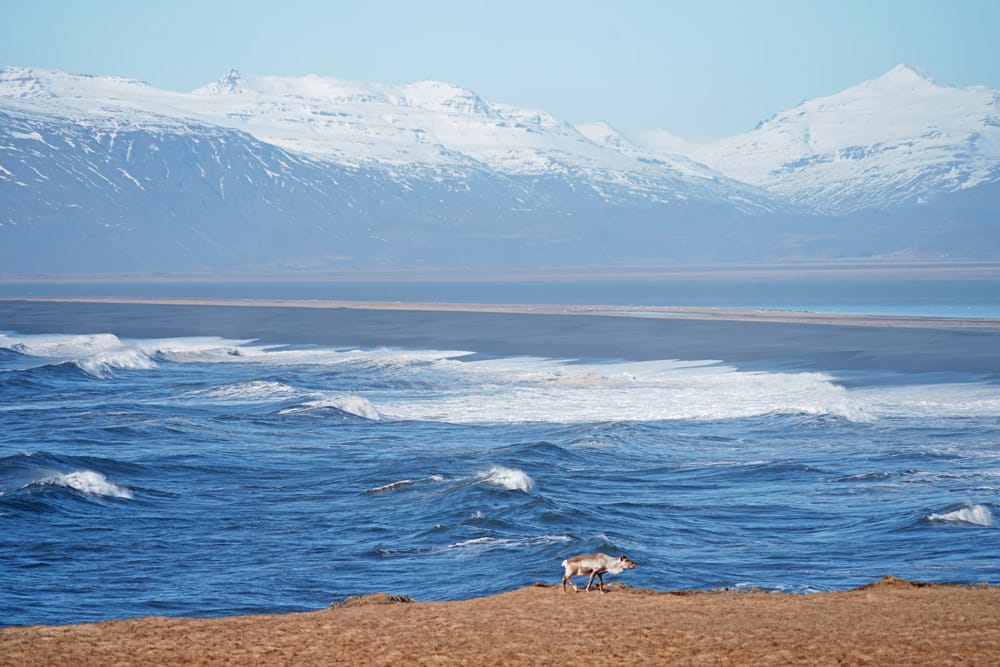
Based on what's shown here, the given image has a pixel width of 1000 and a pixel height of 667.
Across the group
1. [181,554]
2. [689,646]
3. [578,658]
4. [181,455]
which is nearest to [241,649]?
[578,658]

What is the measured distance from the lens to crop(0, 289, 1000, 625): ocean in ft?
70.6

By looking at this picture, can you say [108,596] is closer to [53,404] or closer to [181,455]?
[181,455]

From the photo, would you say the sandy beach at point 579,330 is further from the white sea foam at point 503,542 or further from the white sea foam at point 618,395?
the white sea foam at point 503,542

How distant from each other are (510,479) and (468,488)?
999 millimetres

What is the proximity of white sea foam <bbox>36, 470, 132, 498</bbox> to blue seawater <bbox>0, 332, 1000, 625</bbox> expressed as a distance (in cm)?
8

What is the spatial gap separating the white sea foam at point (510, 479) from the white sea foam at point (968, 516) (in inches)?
323

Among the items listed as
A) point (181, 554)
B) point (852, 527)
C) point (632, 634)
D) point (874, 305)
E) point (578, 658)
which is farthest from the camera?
point (874, 305)

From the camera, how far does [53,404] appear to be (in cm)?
4656

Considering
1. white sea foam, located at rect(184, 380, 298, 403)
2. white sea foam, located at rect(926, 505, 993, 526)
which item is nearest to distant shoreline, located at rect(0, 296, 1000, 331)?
white sea foam, located at rect(184, 380, 298, 403)

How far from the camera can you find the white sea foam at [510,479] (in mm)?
28562

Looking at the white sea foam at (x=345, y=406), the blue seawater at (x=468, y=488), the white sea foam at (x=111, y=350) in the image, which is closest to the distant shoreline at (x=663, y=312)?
the white sea foam at (x=111, y=350)

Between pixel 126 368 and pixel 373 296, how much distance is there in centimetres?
8450

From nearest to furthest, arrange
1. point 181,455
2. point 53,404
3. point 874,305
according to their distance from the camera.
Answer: point 181,455 → point 53,404 → point 874,305

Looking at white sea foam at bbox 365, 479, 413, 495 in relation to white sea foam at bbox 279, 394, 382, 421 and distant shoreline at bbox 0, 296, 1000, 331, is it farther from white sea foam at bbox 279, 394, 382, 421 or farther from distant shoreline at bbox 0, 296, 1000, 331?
distant shoreline at bbox 0, 296, 1000, 331
